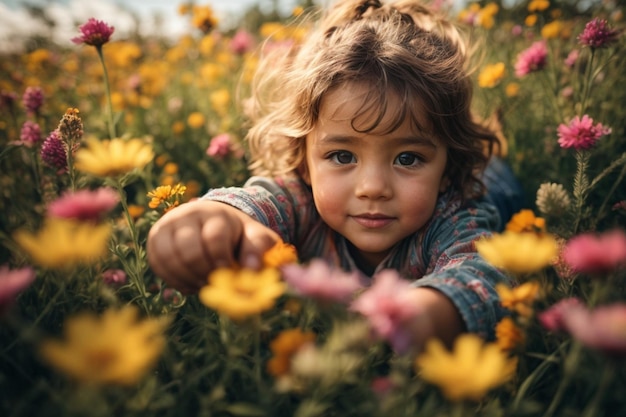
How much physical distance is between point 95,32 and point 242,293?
1.21 m

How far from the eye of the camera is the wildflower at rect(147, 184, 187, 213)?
1.31 meters

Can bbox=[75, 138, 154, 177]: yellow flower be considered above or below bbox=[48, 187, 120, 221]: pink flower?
above

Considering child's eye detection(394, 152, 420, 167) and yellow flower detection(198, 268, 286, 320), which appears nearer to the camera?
yellow flower detection(198, 268, 286, 320)

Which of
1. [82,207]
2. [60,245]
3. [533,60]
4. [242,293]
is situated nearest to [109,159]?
[82,207]

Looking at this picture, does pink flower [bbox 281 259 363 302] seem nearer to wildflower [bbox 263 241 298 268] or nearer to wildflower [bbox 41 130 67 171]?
wildflower [bbox 263 241 298 268]

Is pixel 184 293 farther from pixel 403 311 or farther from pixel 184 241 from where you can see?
pixel 403 311

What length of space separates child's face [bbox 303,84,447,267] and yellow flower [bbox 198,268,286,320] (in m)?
0.67

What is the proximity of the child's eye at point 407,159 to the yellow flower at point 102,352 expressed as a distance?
0.99 meters

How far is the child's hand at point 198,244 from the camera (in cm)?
107

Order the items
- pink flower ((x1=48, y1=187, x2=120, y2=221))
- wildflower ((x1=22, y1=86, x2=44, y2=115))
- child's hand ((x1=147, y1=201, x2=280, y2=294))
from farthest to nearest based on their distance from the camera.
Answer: wildflower ((x1=22, y1=86, x2=44, y2=115)), child's hand ((x1=147, y1=201, x2=280, y2=294)), pink flower ((x1=48, y1=187, x2=120, y2=221))

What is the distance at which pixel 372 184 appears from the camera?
4.47 feet

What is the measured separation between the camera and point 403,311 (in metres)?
0.74

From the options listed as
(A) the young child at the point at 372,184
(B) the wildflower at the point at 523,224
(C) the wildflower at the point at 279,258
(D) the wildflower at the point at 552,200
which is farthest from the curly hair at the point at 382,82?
(C) the wildflower at the point at 279,258

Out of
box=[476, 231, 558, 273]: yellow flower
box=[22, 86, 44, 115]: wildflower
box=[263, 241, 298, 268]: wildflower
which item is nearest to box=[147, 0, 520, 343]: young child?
box=[263, 241, 298, 268]: wildflower
